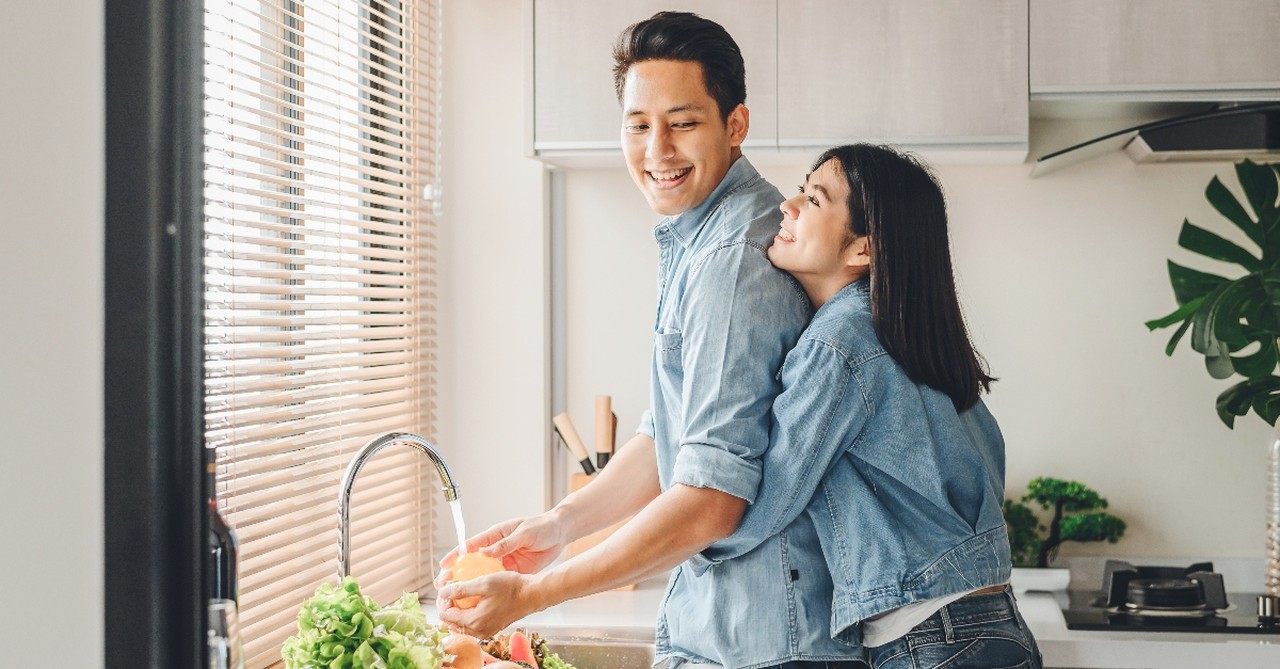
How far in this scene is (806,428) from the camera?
1.21m

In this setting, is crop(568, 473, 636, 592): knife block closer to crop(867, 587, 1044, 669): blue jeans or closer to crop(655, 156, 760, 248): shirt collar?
crop(655, 156, 760, 248): shirt collar

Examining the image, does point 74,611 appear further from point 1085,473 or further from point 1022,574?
point 1085,473

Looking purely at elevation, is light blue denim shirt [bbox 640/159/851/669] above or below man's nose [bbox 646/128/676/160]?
below

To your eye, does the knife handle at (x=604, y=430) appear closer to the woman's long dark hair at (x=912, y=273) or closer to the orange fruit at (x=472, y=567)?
the orange fruit at (x=472, y=567)

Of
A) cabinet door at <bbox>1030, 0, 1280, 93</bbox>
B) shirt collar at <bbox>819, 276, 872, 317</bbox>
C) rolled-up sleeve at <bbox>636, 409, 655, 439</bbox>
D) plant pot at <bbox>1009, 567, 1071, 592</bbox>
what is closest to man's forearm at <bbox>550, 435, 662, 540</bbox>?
rolled-up sleeve at <bbox>636, 409, 655, 439</bbox>

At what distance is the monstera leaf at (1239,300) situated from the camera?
89.6 inches

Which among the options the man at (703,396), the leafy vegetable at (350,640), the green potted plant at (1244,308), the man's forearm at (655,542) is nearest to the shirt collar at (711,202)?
the man at (703,396)

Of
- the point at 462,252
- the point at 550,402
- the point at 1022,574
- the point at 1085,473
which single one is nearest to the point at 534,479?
the point at 550,402

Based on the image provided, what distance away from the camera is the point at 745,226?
4.48 ft

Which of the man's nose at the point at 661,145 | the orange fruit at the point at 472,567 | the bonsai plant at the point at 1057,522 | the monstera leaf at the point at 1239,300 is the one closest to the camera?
the orange fruit at the point at 472,567

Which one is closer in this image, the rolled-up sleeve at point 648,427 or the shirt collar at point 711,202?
the shirt collar at point 711,202

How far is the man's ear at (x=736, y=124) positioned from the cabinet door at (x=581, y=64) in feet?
2.83

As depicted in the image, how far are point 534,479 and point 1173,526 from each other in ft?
4.66

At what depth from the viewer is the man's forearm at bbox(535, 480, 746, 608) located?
1.23 metres
